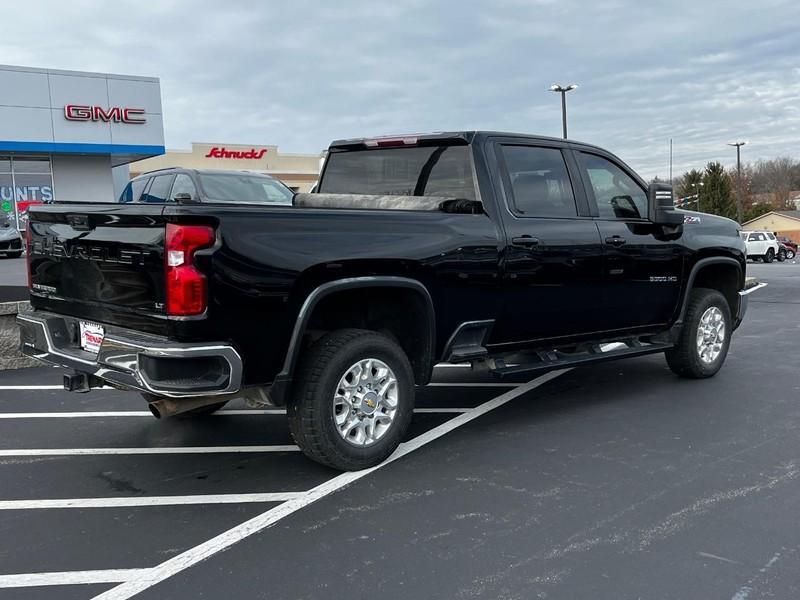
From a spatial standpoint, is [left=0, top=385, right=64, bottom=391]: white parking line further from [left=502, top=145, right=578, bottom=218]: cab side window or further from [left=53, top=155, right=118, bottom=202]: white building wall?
[left=53, top=155, right=118, bottom=202]: white building wall

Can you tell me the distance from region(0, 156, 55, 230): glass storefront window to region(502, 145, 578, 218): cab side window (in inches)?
935

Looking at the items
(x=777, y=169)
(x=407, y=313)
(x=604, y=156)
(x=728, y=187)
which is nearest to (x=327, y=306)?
(x=407, y=313)

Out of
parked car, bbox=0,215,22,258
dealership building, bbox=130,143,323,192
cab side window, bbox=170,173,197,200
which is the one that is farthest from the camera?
dealership building, bbox=130,143,323,192

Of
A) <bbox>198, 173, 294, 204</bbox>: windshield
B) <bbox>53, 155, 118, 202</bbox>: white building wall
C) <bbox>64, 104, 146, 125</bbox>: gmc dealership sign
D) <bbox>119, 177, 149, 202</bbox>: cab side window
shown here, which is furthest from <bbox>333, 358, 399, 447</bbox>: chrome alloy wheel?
<bbox>64, 104, 146, 125</bbox>: gmc dealership sign

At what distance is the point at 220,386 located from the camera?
11.7ft

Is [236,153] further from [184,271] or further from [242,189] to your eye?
[184,271]

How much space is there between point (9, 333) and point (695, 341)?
21.7 ft

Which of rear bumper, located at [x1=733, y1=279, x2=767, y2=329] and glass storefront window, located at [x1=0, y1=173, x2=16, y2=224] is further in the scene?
glass storefront window, located at [x1=0, y1=173, x2=16, y2=224]

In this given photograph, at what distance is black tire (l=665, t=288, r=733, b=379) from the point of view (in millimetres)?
6254

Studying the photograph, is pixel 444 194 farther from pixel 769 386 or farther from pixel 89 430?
pixel 769 386

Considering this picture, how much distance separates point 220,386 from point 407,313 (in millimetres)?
1417

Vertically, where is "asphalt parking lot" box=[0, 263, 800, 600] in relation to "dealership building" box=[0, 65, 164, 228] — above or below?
below

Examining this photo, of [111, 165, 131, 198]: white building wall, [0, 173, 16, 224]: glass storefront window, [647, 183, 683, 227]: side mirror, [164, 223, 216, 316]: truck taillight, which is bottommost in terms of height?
[164, 223, 216, 316]: truck taillight

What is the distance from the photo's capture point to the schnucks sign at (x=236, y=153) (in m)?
47.5
